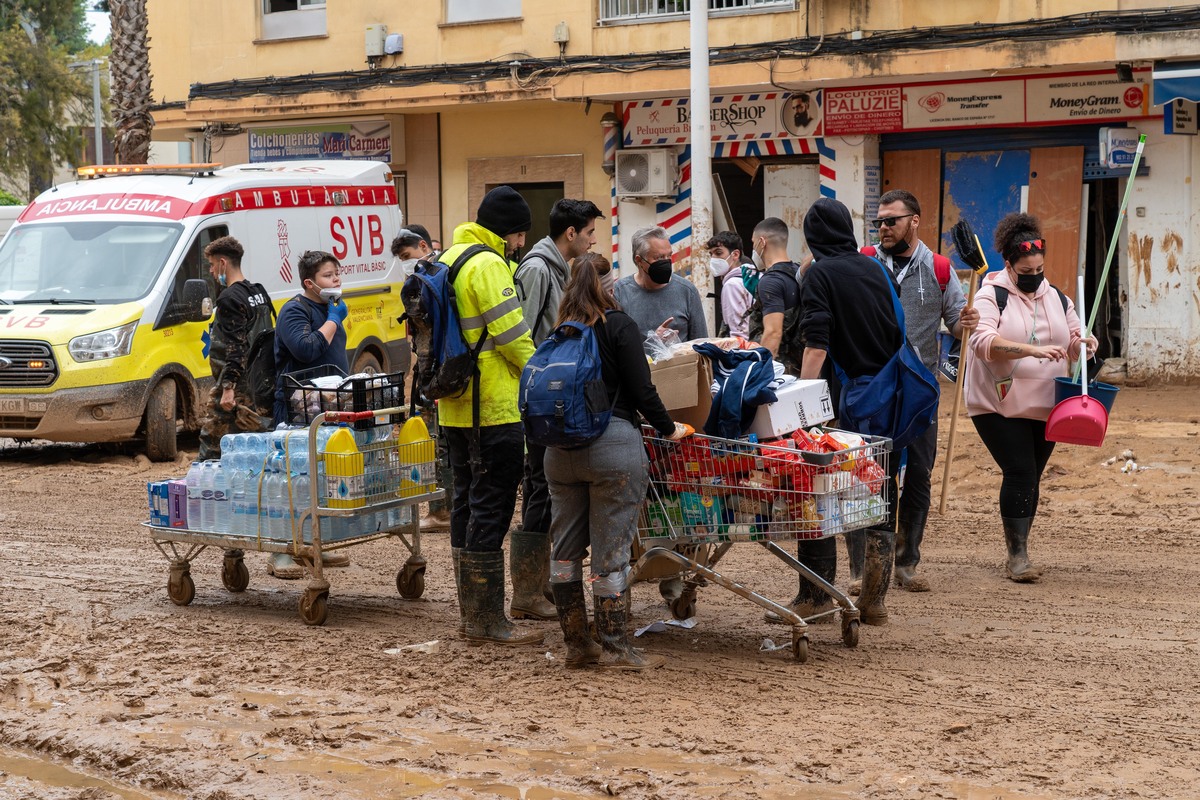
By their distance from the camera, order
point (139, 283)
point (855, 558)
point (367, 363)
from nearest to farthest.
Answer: point (855, 558) < point (139, 283) < point (367, 363)

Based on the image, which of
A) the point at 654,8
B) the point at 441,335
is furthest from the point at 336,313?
the point at 654,8

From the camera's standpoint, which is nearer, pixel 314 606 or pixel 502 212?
pixel 502 212

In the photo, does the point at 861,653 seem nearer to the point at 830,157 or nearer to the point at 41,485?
the point at 41,485

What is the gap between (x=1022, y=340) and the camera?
27.1 ft

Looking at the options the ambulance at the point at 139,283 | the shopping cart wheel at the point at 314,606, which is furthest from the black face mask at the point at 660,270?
the ambulance at the point at 139,283

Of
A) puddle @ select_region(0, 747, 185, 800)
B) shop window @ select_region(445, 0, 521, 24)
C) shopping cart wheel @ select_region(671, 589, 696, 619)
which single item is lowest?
puddle @ select_region(0, 747, 185, 800)

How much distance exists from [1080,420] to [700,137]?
27.0 ft

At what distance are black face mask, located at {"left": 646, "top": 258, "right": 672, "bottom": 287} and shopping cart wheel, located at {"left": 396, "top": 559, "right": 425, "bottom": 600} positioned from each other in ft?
6.74

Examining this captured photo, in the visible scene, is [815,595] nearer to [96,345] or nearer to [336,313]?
[336,313]

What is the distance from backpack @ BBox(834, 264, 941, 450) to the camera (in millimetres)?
7016

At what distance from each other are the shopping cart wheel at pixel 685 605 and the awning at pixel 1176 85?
9.37m

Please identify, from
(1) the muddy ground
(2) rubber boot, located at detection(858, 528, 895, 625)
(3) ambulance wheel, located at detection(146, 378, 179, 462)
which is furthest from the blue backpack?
(3) ambulance wheel, located at detection(146, 378, 179, 462)

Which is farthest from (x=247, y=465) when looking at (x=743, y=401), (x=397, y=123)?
(x=397, y=123)

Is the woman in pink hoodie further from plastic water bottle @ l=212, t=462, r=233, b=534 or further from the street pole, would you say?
the street pole
